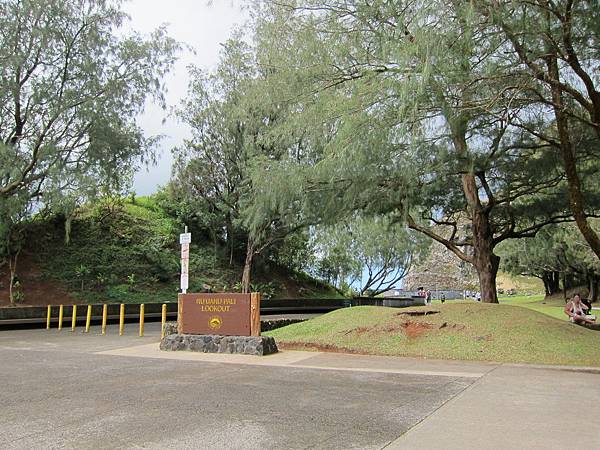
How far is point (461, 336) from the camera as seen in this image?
41.9ft

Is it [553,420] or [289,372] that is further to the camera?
[289,372]

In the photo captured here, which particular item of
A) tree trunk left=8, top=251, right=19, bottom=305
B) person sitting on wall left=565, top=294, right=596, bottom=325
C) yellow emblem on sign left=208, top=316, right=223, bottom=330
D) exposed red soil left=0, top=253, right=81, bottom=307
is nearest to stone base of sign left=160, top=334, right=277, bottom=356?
yellow emblem on sign left=208, top=316, right=223, bottom=330

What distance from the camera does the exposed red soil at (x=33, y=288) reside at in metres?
27.0

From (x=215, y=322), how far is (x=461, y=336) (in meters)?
5.93

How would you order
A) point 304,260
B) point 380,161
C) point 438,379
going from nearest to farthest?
point 438,379 < point 380,161 < point 304,260

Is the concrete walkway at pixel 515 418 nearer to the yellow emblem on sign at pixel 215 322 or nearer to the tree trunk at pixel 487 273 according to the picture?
the yellow emblem on sign at pixel 215 322

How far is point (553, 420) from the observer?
20.5 ft

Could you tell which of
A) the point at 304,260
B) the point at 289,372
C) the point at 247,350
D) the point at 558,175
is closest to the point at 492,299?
the point at 558,175

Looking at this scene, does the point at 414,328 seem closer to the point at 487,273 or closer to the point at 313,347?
the point at 313,347

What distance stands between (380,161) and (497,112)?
3207 millimetres

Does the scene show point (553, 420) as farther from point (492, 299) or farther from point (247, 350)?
point (492, 299)

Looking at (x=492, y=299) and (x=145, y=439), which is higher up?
(x=492, y=299)

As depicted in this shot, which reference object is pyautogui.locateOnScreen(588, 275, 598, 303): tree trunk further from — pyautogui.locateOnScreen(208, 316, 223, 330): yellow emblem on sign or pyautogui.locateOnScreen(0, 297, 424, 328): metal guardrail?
pyautogui.locateOnScreen(208, 316, 223, 330): yellow emblem on sign

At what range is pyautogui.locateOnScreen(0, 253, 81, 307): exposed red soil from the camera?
27.0m
